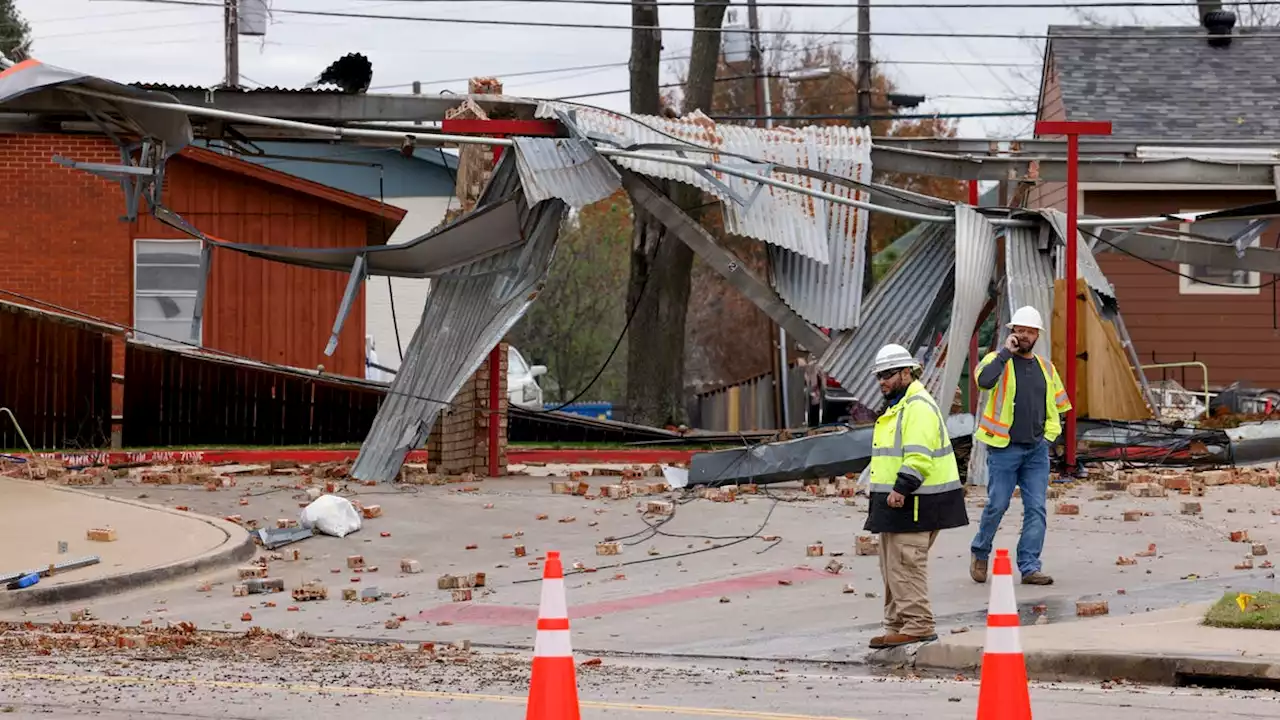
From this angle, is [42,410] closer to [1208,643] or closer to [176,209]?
[176,209]

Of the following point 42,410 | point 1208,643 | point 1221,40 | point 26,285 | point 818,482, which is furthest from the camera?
point 1221,40

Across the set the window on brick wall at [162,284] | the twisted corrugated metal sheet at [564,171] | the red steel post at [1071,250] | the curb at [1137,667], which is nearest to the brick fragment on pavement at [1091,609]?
the curb at [1137,667]

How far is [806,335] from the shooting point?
1833 cm

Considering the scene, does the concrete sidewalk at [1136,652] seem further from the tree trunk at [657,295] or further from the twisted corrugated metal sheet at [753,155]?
the tree trunk at [657,295]

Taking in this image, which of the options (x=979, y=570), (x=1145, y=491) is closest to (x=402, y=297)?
(x=1145, y=491)

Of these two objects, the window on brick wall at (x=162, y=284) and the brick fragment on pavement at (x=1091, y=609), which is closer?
the brick fragment on pavement at (x=1091, y=609)

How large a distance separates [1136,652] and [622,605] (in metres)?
3.92

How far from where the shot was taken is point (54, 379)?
22500 mm

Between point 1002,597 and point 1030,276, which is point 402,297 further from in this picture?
point 1002,597

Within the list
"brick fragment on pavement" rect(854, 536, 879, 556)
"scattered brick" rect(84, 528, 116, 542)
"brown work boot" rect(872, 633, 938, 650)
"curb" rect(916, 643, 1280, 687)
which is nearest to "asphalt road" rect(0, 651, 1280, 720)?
"curb" rect(916, 643, 1280, 687)

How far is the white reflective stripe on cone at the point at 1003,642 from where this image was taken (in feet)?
20.9

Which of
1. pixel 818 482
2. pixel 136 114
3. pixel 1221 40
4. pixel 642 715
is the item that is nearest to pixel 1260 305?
pixel 1221 40

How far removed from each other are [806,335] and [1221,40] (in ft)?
54.2

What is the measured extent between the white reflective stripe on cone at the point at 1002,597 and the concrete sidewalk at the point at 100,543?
7.43 meters
